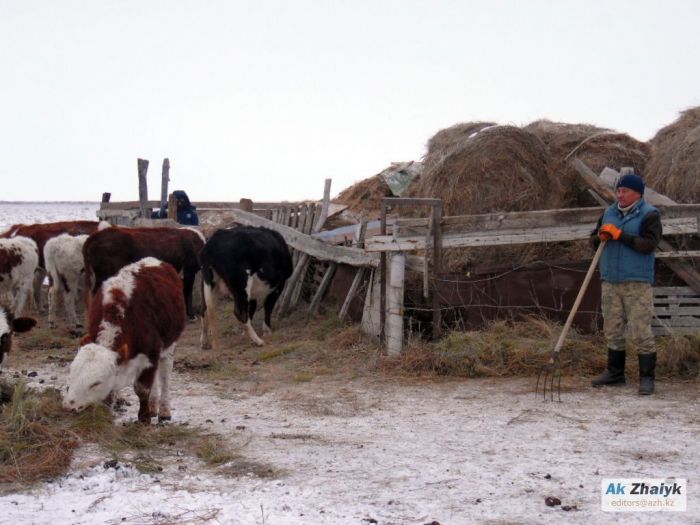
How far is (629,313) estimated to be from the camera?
766 centimetres

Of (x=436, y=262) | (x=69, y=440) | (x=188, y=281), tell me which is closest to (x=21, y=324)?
(x=69, y=440)

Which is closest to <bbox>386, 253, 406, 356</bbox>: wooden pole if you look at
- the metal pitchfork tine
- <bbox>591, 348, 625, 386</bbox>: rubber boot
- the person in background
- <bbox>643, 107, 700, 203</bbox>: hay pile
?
the metal pitchfork tine

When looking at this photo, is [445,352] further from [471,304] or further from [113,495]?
[113,495]

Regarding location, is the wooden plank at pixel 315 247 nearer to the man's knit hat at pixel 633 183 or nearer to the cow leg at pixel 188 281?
the cow leg at pixel 188 281

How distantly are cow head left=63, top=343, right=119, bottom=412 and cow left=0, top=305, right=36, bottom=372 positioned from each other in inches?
68.0

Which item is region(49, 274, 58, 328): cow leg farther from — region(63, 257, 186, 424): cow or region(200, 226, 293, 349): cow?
region(63, 257, 186, 424): cow

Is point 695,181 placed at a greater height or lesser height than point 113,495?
greater

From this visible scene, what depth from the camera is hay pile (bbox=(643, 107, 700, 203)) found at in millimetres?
9609

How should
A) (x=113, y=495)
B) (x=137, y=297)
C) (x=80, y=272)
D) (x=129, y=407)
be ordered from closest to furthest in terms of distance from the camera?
1. (x=113, y=495)
2. (x=137, y=297)
3. (x=129, y=407)
4. (x=80, y=272)

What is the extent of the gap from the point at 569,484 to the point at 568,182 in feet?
22.2

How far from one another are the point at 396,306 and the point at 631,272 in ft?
8.84

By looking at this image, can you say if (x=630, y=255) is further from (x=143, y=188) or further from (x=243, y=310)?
(x=143, y=188)

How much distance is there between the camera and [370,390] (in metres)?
8.00

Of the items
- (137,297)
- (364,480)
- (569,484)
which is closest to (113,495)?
(364,480)
